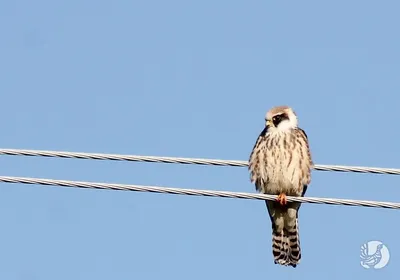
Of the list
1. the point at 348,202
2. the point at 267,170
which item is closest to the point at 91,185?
the point at 348,202

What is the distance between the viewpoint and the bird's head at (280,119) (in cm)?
1106

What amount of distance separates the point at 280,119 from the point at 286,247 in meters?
1.22

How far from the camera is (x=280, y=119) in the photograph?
36.4 ft

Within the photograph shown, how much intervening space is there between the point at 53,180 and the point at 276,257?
3.41 metres

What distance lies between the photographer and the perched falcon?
1084 cm

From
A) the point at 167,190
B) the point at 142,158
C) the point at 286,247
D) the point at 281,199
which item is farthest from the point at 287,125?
the point at 167,190

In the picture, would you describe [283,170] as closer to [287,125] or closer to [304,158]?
[304,158]

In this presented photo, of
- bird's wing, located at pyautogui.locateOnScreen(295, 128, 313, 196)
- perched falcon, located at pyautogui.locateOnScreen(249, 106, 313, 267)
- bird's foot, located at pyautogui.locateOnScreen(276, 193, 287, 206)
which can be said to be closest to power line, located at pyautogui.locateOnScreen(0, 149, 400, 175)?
bird's foot, located at pyautogui.locateOnScreen(276, 193, 287, 206)

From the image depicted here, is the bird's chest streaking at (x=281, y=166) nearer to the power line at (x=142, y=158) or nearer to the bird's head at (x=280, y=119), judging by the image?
the bird's head at (x=280, y=119)

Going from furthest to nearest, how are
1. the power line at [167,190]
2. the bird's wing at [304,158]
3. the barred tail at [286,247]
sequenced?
1. the barred tail at [286,247]
2. the bird's wing at [304,158]
3. the power line at [167,190]

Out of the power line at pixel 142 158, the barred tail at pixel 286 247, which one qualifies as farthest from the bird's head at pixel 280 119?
the power line at pixel 142 158

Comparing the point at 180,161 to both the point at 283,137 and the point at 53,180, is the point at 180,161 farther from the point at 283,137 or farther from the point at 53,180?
the point at 283,137

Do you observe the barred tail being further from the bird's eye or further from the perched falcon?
the bird's eye

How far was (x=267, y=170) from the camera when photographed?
10.8 m
